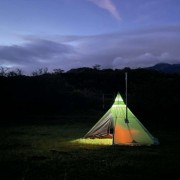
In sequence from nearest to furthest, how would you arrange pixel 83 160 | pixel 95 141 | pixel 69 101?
pixel 83 160 → pixel 95 141 → pixel 69 101

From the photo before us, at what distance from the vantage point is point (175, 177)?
11.8 meters

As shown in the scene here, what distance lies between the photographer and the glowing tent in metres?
19.8

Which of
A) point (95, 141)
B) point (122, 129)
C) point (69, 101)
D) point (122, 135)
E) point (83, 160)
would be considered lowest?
point (83, 160)

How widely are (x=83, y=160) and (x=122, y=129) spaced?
5.71 meters

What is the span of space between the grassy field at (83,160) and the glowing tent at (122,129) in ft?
2.22

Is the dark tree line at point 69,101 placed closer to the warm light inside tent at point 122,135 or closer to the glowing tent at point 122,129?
the glowing tent at point 122,129

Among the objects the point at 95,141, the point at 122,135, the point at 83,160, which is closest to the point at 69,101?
the point at 95,141

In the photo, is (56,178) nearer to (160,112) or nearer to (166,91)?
(160,112)

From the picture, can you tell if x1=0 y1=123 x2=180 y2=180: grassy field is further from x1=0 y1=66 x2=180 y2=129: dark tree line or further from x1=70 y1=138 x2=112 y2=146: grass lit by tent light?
x1=0 y1=66 x2=180 y2=129: dark tree line

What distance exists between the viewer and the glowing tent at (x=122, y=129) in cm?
1977

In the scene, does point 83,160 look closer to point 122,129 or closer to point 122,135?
point 122,135

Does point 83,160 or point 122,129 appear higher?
point 122,129

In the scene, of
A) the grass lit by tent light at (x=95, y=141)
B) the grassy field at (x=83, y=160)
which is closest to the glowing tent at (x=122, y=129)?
the grass lit by tent light at (x=95, y=141)

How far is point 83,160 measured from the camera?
581 inches
